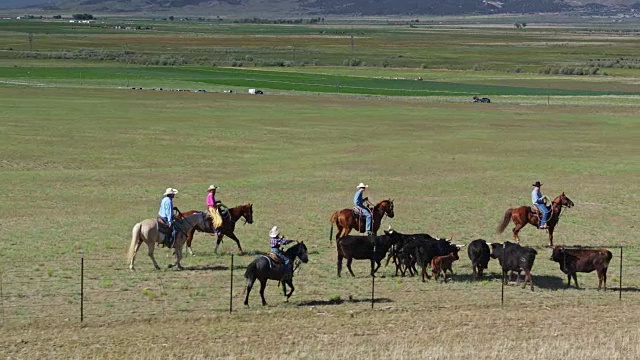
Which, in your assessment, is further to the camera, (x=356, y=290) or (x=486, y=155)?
(x=486, y=155)

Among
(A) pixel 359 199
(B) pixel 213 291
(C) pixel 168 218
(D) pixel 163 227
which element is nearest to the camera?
(B) pixel 213 291

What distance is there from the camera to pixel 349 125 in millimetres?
69812

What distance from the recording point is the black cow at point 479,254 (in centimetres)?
2670

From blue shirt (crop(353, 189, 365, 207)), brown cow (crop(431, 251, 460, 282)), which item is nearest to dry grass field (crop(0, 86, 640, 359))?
brown cow (crop(431, 251, 460, 282))

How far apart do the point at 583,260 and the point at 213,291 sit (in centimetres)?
870

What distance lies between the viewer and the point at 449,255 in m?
26.7

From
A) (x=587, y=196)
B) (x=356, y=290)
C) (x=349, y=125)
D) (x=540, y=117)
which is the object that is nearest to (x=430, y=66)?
(x=540, y=117)

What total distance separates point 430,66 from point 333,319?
127305 mm

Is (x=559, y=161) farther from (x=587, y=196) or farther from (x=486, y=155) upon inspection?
(x=587, y=196)

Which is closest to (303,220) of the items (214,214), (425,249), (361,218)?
(361,218)

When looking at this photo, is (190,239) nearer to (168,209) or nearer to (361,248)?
(168,209)

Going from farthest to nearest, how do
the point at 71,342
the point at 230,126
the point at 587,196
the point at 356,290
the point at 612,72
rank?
the point at 612,72, the point at 230,126, the point at 587,196, the point at 356,290, the point at 71,342

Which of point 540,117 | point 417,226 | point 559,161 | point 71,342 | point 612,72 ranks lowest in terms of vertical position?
point 71,342

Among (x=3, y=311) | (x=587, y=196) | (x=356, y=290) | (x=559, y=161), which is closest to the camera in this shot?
(x=3, y=311)
